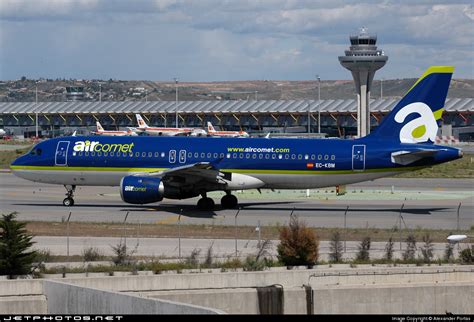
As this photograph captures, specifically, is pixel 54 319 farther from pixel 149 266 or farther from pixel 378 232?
pixel 378 232

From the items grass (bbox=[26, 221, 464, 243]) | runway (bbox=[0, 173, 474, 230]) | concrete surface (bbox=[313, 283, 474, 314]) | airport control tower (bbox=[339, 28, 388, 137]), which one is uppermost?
airport control tower (bbox=[339, 28, 388, 137])

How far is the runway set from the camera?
49.1m

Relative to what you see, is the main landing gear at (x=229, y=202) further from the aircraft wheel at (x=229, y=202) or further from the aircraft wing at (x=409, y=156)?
the aircraft wing at (x=409, y=156)

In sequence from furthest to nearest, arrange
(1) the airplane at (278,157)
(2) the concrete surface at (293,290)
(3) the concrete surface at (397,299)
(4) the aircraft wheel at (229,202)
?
1. (4) the aircraft wheel at (229,202)
2. (1) the airplane at (278,157)
3. (3) the concrete surface at (397,299)
4. (2) the concrete surface at (293,290)

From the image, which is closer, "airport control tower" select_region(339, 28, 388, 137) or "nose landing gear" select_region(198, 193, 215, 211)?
"nose landing gear" select_region(198, 193, 215, 211)

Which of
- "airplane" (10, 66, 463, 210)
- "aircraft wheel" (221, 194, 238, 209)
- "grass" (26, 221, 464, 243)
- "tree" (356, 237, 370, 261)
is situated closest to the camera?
"tree" (356, 237, 370, 261)

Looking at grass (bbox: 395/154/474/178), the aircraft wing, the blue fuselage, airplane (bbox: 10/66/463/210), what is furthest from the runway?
grass (bbox: 395/154/474/178)

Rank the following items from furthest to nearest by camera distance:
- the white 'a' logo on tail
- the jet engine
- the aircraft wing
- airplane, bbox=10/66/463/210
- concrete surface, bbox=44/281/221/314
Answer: the white 'a' logo on tail < airplane, bbox=10/66/463/210 < the aircraft wing < the jet engine < concrete surface, bbox=44/281/221/314

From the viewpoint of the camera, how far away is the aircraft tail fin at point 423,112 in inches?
2069

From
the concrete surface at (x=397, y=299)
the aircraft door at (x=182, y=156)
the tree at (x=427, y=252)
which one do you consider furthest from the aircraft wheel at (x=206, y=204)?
the concrete surface at (x=397, y=299)

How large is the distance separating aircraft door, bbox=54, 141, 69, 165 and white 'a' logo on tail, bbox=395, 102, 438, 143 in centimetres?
1771

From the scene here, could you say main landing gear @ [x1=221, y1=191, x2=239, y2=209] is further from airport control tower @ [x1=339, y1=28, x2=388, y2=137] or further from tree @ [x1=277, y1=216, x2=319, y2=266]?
airport control tower @ [x1=339, y1=28, x2=388, y2=137]

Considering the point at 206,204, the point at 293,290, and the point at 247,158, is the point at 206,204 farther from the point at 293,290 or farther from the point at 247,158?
the point at 293,290

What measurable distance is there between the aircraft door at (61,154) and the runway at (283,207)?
2.49 meters
